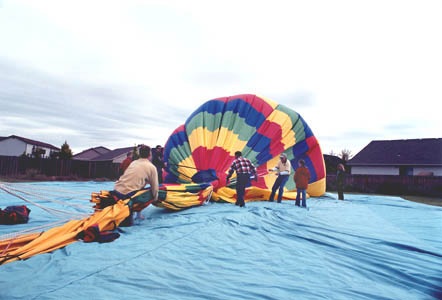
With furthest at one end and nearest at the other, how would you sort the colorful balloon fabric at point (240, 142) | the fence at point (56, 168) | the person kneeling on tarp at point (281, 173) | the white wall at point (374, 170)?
1. the white wall at point (374, 170)
2. the fence at point (56, 168)
3. the colorful balloon fabric at point (240, 142)
4. the person kneeling on tarp at point (281, 173)

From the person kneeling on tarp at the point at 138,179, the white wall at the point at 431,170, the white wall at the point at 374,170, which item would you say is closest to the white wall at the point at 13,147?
the white wall at the point at 374,170

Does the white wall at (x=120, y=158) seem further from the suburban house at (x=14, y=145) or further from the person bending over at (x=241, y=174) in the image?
the person bending over at (x=241, y=174)

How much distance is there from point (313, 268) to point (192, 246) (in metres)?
1.12

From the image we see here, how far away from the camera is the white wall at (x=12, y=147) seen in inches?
1287

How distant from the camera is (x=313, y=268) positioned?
2287 mm

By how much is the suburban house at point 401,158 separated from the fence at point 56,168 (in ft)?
53.1

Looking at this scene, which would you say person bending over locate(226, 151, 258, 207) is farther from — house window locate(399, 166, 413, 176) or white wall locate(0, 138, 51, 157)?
white wall locate(0, 138, 51, 157)

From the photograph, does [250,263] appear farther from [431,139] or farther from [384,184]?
[431,139]

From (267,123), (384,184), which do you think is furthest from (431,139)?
(267,123)

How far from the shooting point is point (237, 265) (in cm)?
231

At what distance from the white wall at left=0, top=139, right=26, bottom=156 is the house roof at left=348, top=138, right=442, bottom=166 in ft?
112

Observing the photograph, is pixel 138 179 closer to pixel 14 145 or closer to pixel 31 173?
pixel 31 173

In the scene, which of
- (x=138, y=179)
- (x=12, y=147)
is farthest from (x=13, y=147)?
(x=138, y=179)

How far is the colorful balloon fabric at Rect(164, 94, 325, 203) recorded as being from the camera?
6.37 m
